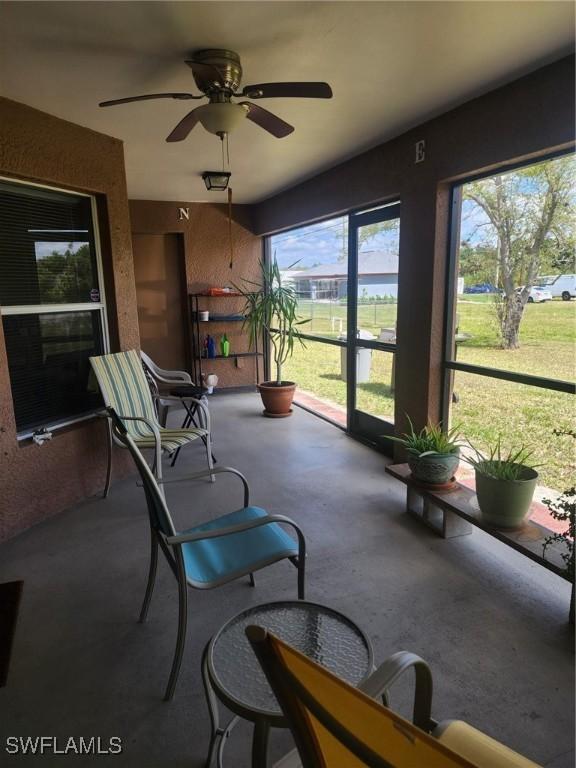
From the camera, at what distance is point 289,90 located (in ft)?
6.64

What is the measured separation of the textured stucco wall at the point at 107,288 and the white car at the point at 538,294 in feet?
9.35

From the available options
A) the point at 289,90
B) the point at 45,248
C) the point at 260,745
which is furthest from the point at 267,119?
the point at 260,745

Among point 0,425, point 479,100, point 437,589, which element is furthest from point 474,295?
point 0,425

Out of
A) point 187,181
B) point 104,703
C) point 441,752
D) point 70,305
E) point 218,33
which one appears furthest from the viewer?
point 187,181

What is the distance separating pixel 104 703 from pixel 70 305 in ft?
8.31

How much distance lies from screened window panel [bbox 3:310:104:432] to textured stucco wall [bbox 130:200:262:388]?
279 cm

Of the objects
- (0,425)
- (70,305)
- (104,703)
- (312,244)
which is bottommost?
(104,703)

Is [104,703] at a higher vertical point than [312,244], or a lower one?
lower

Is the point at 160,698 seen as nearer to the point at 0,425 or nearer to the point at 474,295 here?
the point at 0,425

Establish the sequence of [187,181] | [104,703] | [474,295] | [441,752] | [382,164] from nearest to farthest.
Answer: [441,752] < [104,703] < [474,295] < [382,164] < [187,181]

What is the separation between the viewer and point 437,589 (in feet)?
7.36

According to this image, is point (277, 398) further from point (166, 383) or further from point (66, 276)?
point (66, 276)

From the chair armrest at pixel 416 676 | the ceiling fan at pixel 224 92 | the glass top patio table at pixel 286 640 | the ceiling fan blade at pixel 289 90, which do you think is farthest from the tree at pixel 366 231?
the chair armrest at pixel 416 676

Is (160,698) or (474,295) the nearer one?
(160,698)
